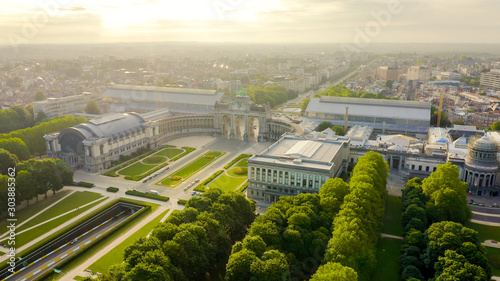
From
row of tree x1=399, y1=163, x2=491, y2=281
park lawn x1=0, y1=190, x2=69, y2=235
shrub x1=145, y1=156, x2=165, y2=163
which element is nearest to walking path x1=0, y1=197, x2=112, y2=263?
park lawn x1=0, y1=190, x2=69, y2=235

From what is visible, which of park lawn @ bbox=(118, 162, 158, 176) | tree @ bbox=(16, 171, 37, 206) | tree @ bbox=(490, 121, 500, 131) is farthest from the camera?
tree @ bbox=(490, 121, 500, 131)

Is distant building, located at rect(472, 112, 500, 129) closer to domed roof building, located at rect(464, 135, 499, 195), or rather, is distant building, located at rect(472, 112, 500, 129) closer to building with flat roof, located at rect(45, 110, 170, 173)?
domed roof building, located at rect(464, 135, 499, 195)

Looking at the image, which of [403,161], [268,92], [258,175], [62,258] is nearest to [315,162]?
[258,175]

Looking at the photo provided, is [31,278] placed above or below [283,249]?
below

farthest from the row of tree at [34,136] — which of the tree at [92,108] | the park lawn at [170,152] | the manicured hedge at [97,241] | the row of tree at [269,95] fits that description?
the row of tree at [269,95]

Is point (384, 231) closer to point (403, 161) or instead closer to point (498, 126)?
point (403, 161)

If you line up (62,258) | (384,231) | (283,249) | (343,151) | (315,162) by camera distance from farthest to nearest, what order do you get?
1. (343,151)
2. (315,162)
3. (384,231)
4. (62,258)
5. (283,249)
